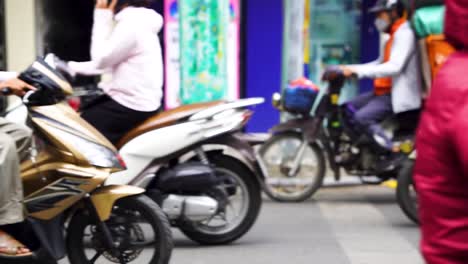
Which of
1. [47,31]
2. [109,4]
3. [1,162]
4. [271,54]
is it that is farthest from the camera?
[271,54]

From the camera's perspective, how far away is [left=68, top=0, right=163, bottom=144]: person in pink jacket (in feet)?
18.3

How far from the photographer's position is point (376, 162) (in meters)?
7.47

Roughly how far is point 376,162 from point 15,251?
152 inches

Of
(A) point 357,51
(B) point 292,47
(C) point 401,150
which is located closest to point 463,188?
(C) point 401,150

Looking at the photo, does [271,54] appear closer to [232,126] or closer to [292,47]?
[292,47]

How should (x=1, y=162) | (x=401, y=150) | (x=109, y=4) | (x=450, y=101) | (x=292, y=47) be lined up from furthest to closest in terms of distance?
1. (x=292, y=47)
2. (x=401, y=150)
3. (x=109, y=4)
4. (x=1, y=162)
5. (x=450, y=101)

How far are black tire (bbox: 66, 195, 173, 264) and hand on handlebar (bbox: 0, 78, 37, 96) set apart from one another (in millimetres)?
709

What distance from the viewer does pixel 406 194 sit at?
6.67 meters

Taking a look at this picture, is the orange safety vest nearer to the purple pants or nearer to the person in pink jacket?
the purple pants

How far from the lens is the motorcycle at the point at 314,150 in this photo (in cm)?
757

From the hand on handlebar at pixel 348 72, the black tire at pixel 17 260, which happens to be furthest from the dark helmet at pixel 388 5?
the black tire at pixel 17 260

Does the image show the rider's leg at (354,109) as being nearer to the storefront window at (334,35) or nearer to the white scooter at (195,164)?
the white scooter at (195,164)

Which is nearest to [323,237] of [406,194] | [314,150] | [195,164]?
[406,194]

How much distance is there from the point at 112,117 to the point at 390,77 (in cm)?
287
